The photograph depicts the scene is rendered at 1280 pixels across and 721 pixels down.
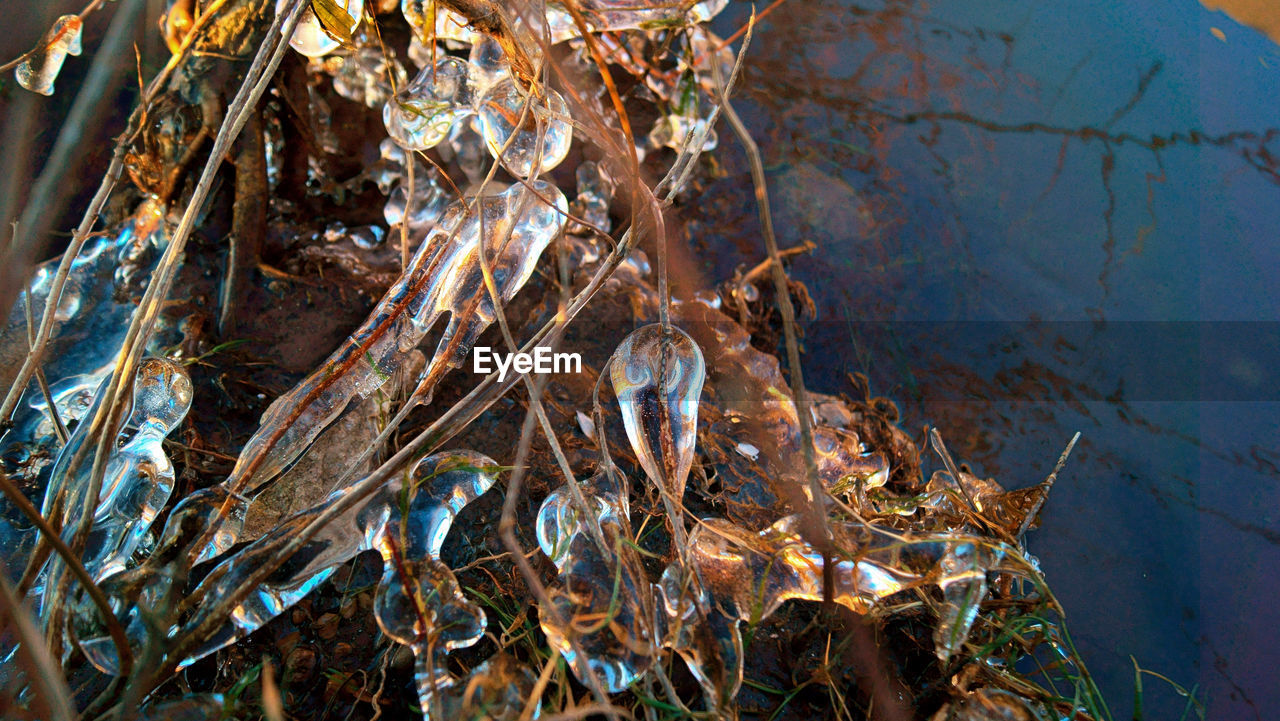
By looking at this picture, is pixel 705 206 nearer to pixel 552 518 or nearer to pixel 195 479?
pixel 552 518

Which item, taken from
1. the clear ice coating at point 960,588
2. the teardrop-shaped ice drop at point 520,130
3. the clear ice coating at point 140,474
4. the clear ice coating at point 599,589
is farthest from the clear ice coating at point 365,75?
the clear ice coating at point 960,588

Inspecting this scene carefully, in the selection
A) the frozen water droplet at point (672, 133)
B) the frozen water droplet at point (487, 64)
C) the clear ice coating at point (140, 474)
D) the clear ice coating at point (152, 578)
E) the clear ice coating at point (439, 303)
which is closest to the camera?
the clear ice coating at point (152, 578)

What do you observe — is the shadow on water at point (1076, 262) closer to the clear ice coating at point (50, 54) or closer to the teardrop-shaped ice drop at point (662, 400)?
the teardrop-shaped ice drop at point (662, 400)

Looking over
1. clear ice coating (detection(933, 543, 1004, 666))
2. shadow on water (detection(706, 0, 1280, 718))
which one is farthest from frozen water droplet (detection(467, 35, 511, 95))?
clear ice coating (detection(933, 543, 1004, 666))

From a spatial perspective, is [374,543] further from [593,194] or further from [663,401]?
[593,194]

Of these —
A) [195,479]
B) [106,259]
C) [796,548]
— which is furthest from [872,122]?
[106,259]

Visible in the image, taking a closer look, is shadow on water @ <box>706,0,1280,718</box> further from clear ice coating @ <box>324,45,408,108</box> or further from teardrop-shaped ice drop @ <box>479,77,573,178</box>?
clear ice coating @ <box>324,45,408,108</box>

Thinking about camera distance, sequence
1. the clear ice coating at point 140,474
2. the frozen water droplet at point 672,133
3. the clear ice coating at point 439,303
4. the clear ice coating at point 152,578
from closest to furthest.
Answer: the clear ice coating at point 152,578
the clear ice coating at point 140,474
the clear ice coating at point 439,303
the frozen water droplet at point 672,133
